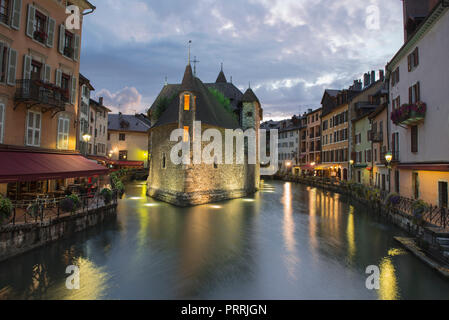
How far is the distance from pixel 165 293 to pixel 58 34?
49.2 ft

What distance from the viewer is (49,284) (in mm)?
7281

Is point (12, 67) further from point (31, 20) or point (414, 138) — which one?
point (414, 138)

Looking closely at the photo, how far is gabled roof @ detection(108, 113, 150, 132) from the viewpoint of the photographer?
49.8 metres

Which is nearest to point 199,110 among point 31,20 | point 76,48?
point 76,48

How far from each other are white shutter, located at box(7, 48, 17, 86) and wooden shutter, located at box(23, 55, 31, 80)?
0.41m

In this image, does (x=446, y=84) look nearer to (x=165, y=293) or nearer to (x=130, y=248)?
(x=165, y=293)

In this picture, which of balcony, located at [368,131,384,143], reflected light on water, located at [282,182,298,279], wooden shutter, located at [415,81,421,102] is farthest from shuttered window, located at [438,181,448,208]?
balcony, located at [368,131,384,143]

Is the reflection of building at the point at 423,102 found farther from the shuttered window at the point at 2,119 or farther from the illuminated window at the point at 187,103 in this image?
the shuttered window at the point at 2,119

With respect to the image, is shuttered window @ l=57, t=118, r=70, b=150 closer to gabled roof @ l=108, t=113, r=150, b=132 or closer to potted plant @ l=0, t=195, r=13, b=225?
potted plant @ l=0, t=195, r=13, b=225

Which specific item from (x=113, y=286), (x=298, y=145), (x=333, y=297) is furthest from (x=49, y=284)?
(x=298, y=145)

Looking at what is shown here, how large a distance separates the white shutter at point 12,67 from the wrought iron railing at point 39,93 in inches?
8.7

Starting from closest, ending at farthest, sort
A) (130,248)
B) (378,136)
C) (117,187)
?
1. (130,248)
2. (117,187)
3. (378,136)
